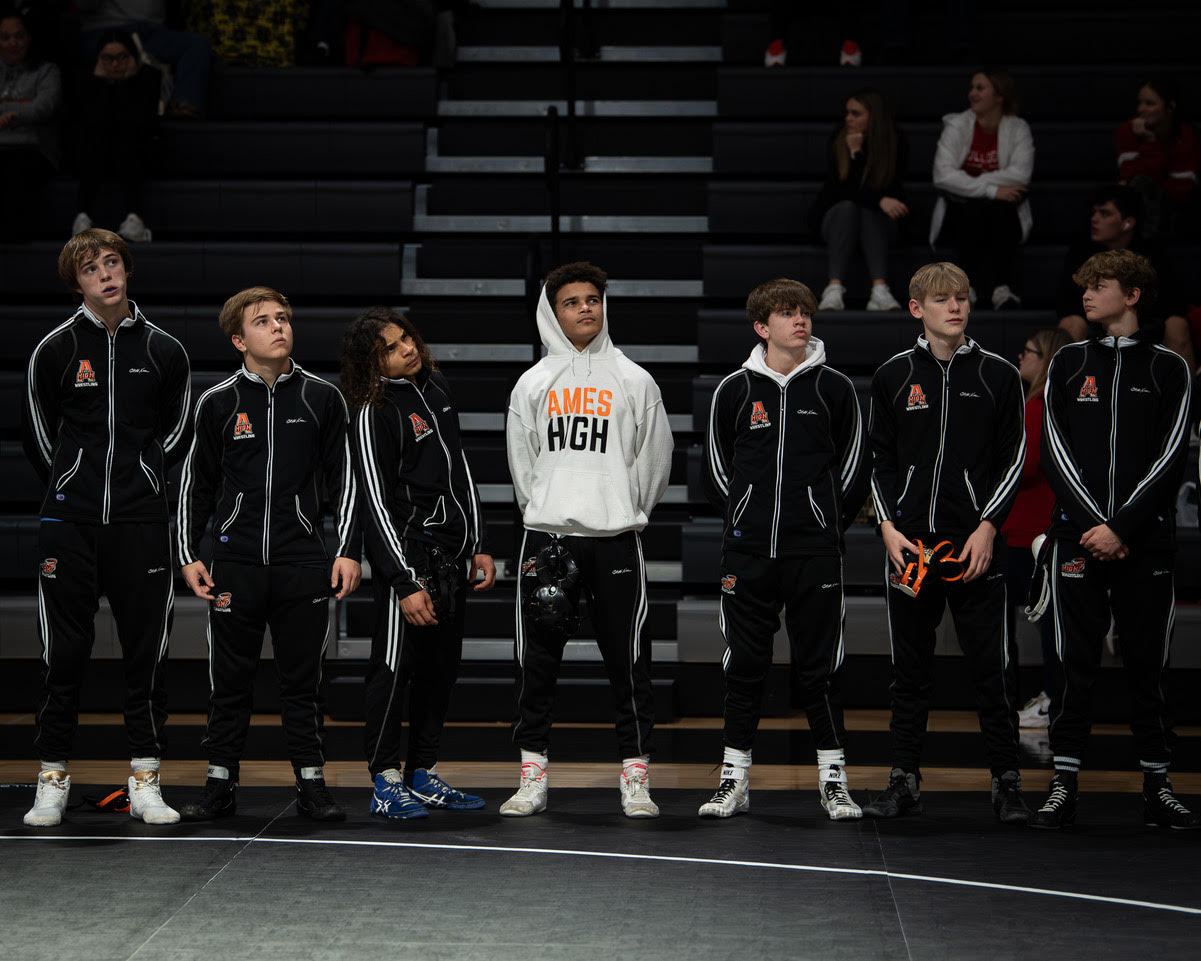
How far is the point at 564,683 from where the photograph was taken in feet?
18.9

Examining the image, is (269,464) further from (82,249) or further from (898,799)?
(898,799)

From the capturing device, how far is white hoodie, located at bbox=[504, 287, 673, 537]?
4.36 m

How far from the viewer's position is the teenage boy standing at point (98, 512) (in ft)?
13.9

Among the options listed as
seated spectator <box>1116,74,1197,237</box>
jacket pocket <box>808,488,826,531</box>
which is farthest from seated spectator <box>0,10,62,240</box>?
seated spectator <box>1116,74,1197,237</box>

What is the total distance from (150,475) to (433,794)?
122cm

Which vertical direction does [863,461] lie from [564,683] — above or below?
above

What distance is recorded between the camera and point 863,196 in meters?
7.00

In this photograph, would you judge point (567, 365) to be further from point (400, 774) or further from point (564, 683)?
point (564, 683)

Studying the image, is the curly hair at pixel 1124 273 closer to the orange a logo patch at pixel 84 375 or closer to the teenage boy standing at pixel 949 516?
the teenage boy standing at pixel 949 516

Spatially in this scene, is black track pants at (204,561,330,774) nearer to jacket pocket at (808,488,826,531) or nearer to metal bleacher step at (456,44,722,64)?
jacket pocket at (808,488,826,531)

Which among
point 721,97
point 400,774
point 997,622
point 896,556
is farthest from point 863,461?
point 721,97

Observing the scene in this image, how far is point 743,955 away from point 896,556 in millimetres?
1490

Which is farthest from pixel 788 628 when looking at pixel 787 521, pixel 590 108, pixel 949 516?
pixel 590 108

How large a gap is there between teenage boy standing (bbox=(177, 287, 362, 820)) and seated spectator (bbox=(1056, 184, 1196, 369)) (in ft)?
11.3
